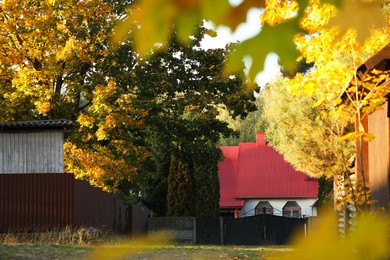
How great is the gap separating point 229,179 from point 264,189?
8.41 feet

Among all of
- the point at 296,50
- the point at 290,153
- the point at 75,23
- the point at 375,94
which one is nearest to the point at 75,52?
the point at 75,23

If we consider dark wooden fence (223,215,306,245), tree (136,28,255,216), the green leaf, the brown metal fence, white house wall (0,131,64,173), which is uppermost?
tree (136,28,255,216)

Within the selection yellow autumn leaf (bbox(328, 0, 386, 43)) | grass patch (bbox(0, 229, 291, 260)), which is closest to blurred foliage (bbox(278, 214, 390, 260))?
yellow autumn leaf (bbox(328, 0, 386, 43))

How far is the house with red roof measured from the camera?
4597 cm

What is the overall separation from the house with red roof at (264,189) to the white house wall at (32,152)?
22.8 meters

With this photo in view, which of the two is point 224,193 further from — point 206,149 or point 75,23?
point 75,23

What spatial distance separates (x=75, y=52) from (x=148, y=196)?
45.0 ft

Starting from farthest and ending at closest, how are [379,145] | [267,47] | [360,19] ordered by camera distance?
[379,145], [267,47], [360,19]

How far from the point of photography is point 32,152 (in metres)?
22.6

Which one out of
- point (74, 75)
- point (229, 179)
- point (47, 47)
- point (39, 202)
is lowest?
point (39, 202)

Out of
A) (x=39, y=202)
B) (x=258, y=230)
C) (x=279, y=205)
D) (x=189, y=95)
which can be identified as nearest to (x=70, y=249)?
(x=39, y=202)

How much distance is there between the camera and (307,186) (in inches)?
1828

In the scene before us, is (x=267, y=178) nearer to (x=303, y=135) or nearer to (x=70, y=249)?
(x=303, y=135)

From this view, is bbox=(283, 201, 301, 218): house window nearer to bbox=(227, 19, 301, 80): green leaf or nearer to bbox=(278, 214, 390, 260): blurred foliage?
bbox=(227, 19, 301, 80): green leaf
